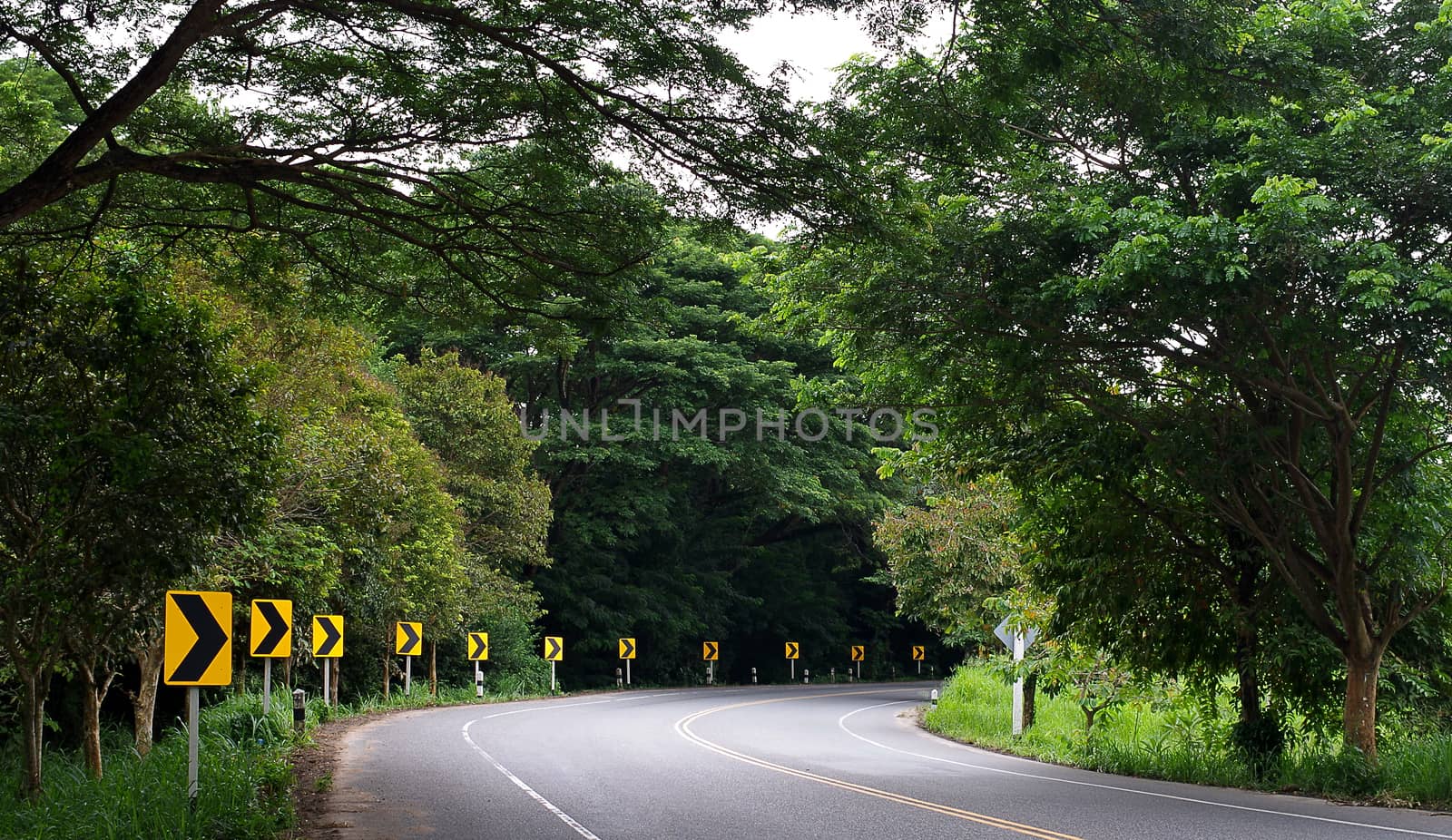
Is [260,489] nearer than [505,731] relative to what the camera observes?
Yes

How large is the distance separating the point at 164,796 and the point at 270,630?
5849 mm

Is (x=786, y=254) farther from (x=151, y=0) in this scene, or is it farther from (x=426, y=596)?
(x=426, y=596)

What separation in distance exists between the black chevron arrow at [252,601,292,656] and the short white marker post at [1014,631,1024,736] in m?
11.0

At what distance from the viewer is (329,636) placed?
70.6 ft

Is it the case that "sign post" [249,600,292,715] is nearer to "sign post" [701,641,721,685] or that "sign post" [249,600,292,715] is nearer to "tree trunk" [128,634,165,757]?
"tree trunk" [128,634,165,757]

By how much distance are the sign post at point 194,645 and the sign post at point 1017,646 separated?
1276 centimetres

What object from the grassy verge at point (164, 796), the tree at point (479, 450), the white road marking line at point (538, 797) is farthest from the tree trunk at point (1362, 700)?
the tree at point (479, 450)

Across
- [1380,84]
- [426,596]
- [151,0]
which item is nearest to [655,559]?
[426,596]

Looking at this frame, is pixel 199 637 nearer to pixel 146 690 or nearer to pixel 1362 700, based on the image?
pixel 146 690

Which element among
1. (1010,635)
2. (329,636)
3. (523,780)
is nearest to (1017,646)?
(1010,635)

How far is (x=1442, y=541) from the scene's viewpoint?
45.3 ft

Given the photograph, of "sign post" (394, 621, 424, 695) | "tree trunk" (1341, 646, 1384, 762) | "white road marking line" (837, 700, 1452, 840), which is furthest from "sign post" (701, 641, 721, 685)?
"tree trunk" (1341, 646, 1384, 762)

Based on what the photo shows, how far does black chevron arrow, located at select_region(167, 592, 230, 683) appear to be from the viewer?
9281 millimetres

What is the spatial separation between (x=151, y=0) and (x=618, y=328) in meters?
4.16
